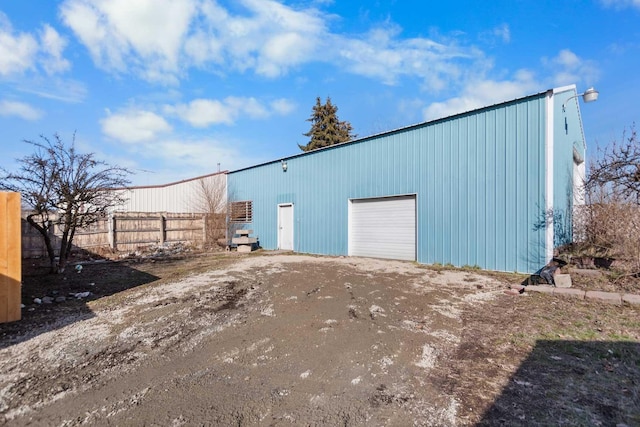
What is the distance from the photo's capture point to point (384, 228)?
10750 millimetres

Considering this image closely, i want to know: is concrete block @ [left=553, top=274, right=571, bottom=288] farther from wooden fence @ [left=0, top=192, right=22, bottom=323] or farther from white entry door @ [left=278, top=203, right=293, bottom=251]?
white entry door @ [left=278, top=203, right=293, bottom=251]

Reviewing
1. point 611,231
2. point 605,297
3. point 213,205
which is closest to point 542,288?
point 605,297

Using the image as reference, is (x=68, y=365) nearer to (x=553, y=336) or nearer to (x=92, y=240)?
(x=553, y=336)

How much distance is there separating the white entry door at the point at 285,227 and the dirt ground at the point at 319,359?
317 inches

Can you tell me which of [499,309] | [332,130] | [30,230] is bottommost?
[499,309]

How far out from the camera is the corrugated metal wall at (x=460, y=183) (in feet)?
25.0

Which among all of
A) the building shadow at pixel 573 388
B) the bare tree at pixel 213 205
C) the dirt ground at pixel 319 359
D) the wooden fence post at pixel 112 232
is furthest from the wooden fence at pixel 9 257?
the bare tree at pixel 213 205

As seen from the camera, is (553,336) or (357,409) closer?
(357,409)

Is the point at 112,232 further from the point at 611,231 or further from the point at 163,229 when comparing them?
the point at 611,231

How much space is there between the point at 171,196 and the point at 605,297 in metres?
19.5

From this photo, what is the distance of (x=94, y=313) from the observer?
15.7ft

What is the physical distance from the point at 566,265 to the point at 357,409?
7548 millimetres

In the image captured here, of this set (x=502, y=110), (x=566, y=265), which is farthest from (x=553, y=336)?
(x=502, y=110)

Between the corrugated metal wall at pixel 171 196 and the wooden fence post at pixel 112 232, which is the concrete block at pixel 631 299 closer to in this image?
the wooden fence post at pixel 112 232
